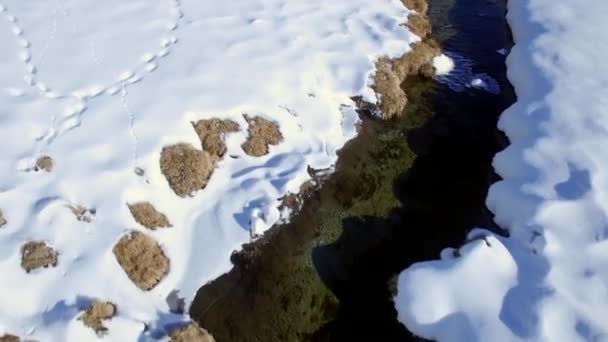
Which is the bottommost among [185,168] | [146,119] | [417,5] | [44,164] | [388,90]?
[417,5]

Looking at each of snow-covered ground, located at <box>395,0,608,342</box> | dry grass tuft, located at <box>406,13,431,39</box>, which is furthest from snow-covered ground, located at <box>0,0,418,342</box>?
snow-covered ground, located at <box>395,0,608,342</box>

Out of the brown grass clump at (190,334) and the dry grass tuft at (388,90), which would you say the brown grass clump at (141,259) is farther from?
the dry grass tuft at (388,90)

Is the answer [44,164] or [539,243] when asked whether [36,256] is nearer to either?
[44,164]

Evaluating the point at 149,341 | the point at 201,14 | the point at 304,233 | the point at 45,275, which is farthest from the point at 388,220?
the point at 201,14

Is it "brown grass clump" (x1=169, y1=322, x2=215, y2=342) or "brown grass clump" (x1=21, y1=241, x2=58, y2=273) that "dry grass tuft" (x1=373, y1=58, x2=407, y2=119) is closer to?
"brown grass clump" (x1=169, y1=322, x2=215, y2=342)

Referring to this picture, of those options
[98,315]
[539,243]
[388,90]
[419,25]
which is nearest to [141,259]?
[98,315]

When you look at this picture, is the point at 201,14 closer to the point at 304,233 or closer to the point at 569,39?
the point at 304,233

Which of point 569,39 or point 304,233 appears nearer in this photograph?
point 304,233
